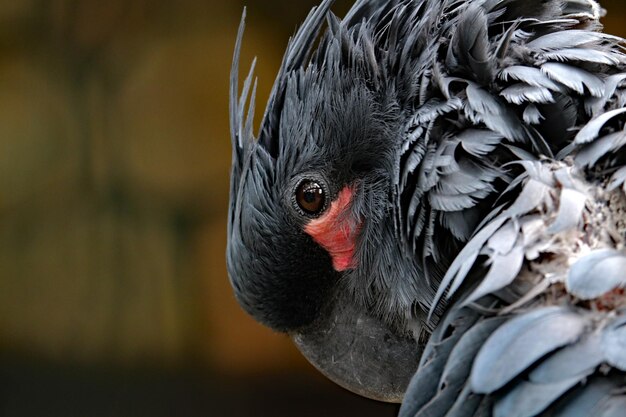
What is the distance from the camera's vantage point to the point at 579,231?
1.19 meters

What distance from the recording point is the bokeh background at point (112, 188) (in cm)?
319

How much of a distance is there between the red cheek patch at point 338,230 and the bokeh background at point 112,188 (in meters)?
1.71

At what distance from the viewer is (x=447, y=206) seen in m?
1.33

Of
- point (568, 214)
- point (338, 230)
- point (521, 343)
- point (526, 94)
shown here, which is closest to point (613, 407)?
point (521, 343)

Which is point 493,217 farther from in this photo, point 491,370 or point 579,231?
point 491,370

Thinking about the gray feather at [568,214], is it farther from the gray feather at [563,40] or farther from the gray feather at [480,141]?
the gray feather at [563,40]

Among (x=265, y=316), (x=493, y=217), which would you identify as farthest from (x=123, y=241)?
(x=493, y=217)

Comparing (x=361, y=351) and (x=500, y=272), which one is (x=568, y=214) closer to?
(x=500, y=272)

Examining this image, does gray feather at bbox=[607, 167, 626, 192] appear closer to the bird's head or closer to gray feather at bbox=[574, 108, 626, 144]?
gray feather at bbox=[574, 108, 626, 144]

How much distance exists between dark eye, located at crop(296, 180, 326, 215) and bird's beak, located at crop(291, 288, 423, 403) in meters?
0.18

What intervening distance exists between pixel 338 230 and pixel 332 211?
0.04 meters

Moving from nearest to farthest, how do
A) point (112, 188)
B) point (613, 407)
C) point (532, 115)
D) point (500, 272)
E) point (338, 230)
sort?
1. point (613, 407)
2. point (500, 272)
3. point (532, 115)
4. point (338, 230)
5. point (112, 188)

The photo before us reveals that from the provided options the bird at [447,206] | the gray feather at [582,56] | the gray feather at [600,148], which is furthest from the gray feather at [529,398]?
the gray feather at [582,56]

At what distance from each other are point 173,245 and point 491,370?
2.28 meters
